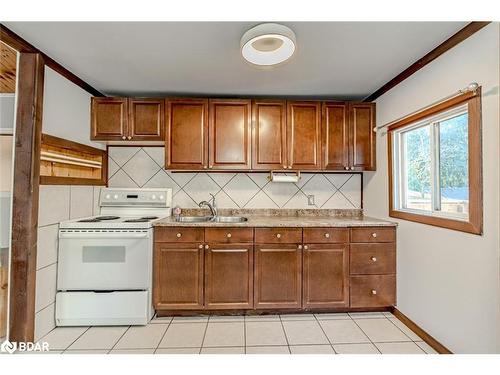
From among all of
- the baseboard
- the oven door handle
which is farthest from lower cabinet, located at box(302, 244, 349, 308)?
the oven door handle

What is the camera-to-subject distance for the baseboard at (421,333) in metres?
1.89

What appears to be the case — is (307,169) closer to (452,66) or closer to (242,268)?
(242,268)

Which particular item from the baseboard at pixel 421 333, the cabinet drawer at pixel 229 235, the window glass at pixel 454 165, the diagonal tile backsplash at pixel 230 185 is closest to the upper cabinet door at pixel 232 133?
the diagonal tile backsplash at pixel 230 185

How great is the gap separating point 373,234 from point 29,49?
3.14m

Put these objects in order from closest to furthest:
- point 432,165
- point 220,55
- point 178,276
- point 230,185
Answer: point 220,55, point 432,165, point 178,276, point 230,185

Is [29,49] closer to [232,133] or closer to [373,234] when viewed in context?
[232,133]

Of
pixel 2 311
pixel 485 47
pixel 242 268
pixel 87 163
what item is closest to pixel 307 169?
pixel 242 268

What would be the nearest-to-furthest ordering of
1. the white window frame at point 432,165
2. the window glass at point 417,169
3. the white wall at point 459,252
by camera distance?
the white wall at point 459,252 < the white window frame at point 432,165 < the window glass at point 417,169

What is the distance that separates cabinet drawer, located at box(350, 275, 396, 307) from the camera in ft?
8.13

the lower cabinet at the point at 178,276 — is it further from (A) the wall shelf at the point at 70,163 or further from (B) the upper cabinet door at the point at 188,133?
(A) the wall shelf at the point at 70,163

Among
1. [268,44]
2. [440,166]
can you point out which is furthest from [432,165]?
[268,44]

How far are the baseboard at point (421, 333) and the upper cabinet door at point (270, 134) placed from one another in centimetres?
174

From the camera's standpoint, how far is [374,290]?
2.49 metres

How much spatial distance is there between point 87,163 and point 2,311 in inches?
54.6
